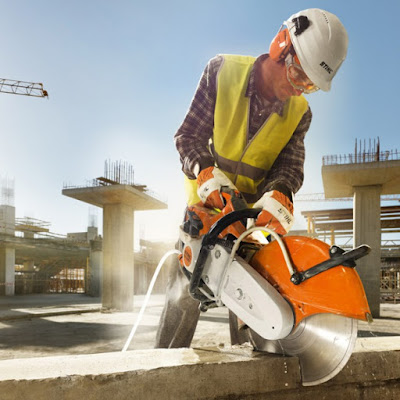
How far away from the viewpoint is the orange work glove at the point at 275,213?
178 centimetres

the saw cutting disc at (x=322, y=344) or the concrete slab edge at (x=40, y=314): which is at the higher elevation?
the saw cutting disc at (x=322, y=344)

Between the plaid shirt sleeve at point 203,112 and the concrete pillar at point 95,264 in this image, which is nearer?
the plaid shirt sleeve at point 203,112

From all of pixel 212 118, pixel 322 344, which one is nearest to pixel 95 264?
pixel 212 118

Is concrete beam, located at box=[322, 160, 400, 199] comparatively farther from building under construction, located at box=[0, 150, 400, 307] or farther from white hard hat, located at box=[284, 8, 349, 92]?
white hard hat, located at box=[284, 8, 349, 92]

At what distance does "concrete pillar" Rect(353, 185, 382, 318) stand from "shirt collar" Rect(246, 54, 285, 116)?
10855mm

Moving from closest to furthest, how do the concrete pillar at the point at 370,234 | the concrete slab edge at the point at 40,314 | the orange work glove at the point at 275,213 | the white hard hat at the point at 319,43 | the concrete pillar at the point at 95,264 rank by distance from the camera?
the orange work glove at the point at 275,213 < the white hard hat at the point at 319,43 < the concrete slab edge at the point at 40,314 < the concrete pillar at the point at 370,234 < the concrete pillar at the point at 95,264

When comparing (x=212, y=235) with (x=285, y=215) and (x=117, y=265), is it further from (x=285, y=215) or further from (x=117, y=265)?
(x=117, y=265)

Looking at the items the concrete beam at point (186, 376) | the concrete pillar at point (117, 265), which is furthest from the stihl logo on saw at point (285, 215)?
the concrete pillar at point (117, 265)

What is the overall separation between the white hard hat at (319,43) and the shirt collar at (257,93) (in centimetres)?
26

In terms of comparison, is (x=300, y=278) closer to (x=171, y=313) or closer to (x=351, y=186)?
(x=171, y=313)

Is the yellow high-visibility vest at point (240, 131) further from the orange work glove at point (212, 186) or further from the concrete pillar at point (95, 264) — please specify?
the concrete pillar at point (95, 264)

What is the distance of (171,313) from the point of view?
2.28 m

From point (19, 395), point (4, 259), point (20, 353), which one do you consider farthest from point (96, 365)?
point (4, 259)

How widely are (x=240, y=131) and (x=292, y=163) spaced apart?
36 centimetres
